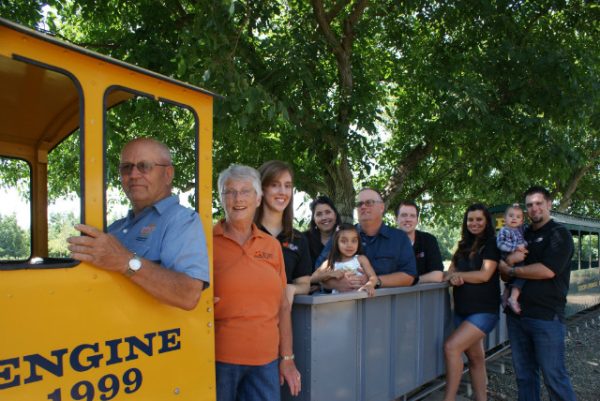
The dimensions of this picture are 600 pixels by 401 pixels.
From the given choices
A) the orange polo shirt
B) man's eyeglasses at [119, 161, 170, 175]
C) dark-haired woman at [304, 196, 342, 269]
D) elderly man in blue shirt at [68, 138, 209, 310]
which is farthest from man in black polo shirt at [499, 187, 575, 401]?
man's eyeglasses at [119, 161, 170, 175]

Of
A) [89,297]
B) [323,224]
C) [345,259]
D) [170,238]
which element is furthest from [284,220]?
[323,224]

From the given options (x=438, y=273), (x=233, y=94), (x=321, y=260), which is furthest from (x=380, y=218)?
(x=233, y=94)

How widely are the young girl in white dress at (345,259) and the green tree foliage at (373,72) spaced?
1.90 metres

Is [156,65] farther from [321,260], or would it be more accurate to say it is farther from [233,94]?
[321,260]

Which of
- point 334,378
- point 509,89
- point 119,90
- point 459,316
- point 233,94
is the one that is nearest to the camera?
point 119,90

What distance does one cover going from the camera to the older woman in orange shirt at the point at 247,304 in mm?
2492

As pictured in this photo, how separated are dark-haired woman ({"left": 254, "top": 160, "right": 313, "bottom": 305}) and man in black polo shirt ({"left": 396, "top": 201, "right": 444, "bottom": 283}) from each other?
2.07m

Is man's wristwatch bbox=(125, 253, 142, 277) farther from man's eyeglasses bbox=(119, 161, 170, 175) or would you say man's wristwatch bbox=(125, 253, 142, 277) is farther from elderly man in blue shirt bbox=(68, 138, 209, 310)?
man's eyeglasses bbox=(119, 161, 170, 175)

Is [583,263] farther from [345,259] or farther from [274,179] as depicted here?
[274,179]

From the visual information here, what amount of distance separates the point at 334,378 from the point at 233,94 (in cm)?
323

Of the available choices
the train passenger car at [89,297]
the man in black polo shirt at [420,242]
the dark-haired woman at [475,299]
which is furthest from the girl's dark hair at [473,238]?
the train passenger car at [89,297]

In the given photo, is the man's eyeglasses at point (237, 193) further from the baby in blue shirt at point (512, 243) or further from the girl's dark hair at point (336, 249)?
the baby in blue shirt at point (512, 243)

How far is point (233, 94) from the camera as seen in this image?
5.43 m

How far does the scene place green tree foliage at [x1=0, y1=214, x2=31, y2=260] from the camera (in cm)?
279
